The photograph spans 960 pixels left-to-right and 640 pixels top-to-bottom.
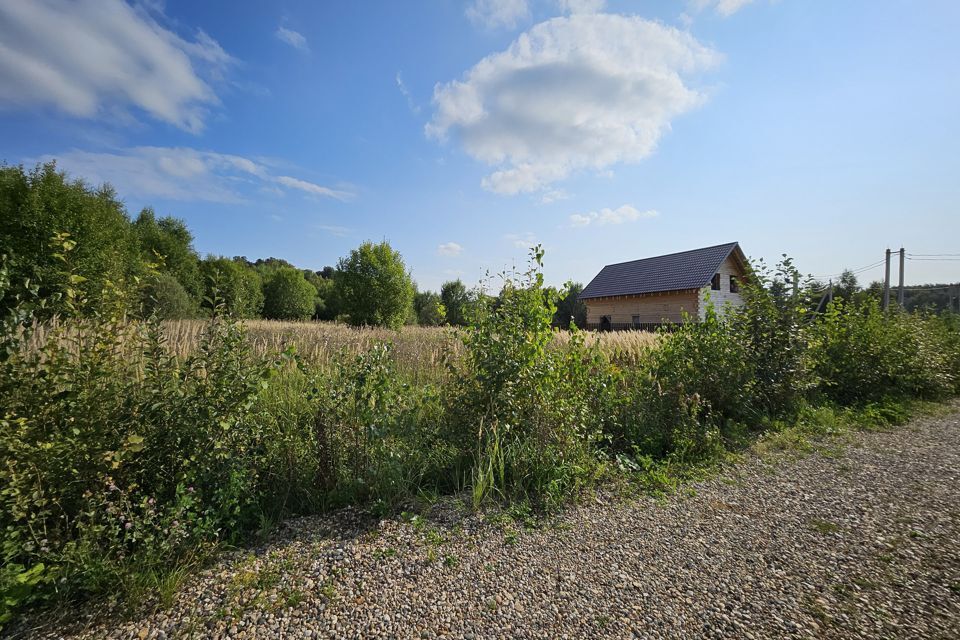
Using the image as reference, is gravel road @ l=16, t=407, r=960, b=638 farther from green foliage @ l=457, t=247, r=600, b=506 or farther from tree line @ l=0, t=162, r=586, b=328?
tree line @ l=0, t=162, r=586, b=328

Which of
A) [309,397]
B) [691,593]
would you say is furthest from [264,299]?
[691,593]

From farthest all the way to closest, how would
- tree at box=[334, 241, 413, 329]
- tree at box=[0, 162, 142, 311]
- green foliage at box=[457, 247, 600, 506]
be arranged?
tree at box=[334, 241, 413, 329]
tree at box=[0, 162, 142, 311]
green foliage at box=[457, 247, 600, 506]

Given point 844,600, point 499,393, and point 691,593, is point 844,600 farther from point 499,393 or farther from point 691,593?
point 499,393

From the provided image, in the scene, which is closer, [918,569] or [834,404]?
[918,569]

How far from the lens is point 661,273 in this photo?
891 inches

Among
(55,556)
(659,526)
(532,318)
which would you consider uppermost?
(532,318)

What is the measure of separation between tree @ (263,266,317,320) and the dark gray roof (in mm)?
23532

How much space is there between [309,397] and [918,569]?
160 inches

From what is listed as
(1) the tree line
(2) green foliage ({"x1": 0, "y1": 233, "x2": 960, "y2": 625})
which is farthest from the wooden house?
A: (2) green foliage ({"x1": 0, "y1": 233, "x2": 960, "y2": 625})

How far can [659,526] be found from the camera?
284cm

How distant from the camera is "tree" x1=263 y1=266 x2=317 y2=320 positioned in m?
33.1

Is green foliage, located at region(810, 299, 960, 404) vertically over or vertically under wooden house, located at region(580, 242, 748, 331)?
under

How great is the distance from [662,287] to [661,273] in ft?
5.17

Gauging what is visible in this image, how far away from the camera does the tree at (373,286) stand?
18578 mm
